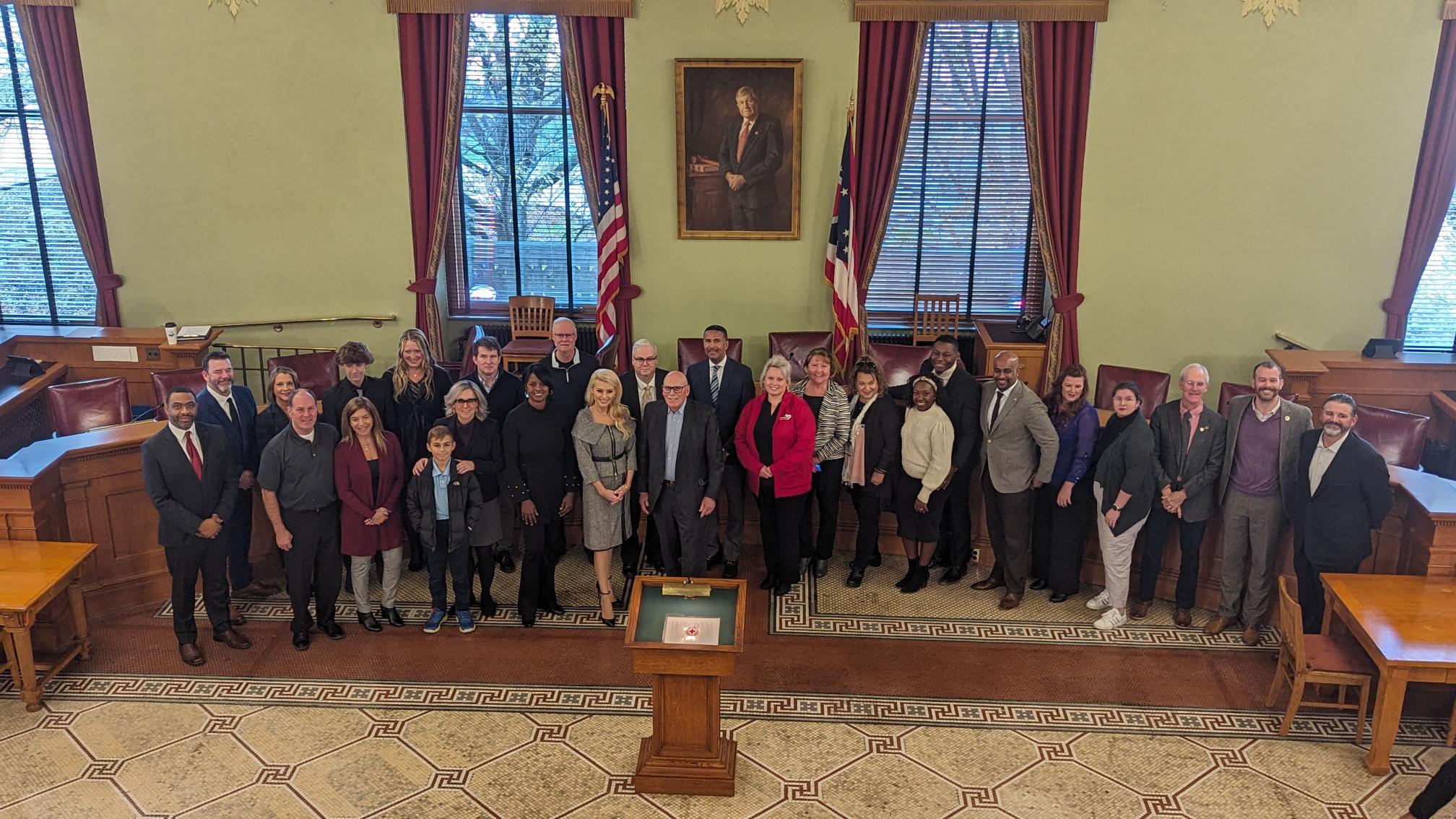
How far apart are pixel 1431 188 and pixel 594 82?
674cm

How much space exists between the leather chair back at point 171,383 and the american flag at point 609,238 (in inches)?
122

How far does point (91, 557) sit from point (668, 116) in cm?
527

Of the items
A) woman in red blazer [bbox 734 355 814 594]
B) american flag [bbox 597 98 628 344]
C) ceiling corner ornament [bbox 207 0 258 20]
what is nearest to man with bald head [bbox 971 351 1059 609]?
woman in red blazer [bbox 734 355 814 594]

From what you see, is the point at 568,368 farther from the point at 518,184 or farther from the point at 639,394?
the point at 518,184

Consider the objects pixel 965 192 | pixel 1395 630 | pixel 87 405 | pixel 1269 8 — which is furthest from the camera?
pixel 965 192

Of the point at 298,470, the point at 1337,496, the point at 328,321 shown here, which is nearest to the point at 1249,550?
the point at 1337,496

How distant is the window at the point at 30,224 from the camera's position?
9.21 metres

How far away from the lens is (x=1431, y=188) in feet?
28.0

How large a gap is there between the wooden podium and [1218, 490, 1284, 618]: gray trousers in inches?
120

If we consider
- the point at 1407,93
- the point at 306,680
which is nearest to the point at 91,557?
the point at 306,680

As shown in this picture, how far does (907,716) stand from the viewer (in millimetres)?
5430

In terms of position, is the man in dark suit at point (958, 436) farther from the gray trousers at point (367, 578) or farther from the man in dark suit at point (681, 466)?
the gray trousers at point (367, 578)

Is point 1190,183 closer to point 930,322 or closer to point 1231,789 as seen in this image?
point 930,322

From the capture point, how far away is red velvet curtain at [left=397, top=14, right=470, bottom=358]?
8758 mm
